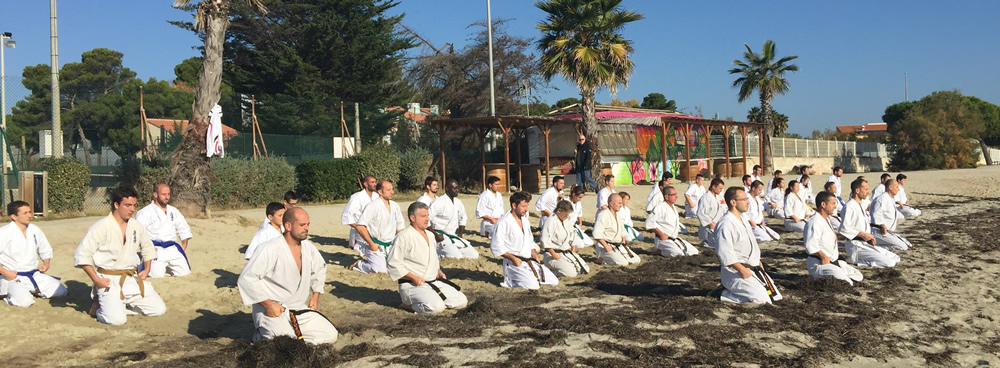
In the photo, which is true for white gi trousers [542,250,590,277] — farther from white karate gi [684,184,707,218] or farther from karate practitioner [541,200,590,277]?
white karate gi [684,184,707,218]

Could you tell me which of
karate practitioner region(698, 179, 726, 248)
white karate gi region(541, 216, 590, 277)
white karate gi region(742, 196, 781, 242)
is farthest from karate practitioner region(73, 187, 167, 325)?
white karate gi region(742, 196, 781, 242)

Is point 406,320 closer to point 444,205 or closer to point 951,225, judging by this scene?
point 444,205

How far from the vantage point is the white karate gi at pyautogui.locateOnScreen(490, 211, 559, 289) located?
954cm

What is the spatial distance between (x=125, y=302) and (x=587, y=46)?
1685 centimetres

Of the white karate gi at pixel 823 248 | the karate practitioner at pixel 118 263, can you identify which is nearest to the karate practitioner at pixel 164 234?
the karate practitioner at pixel 118 263

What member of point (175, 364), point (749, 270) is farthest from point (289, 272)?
point (749, 270)

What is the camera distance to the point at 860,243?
415 inches

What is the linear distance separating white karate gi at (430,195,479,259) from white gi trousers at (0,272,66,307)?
5430mm

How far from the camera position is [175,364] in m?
6.16

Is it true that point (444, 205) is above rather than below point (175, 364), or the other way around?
above

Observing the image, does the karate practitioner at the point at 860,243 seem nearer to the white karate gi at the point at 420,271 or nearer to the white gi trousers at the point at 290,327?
the white karate gi at the point at 420,271

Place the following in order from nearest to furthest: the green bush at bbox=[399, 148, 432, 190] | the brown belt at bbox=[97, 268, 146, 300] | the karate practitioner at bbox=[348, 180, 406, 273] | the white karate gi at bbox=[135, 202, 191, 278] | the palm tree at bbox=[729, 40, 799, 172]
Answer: the brown belt at bbox=[97, 268, 146, 300]
the white karate gi at bbox=[135, 202, 191, 278]
the karate practitioner at bbox=[348, 180, 406, 273]
the green bush at bbox=[399, 148, 432, 190]
the palm tree at bbox=[729, 40, 799, 172]

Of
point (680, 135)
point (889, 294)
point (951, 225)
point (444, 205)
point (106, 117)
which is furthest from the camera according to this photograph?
point (680, 135)

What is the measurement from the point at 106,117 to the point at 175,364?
635 inches
